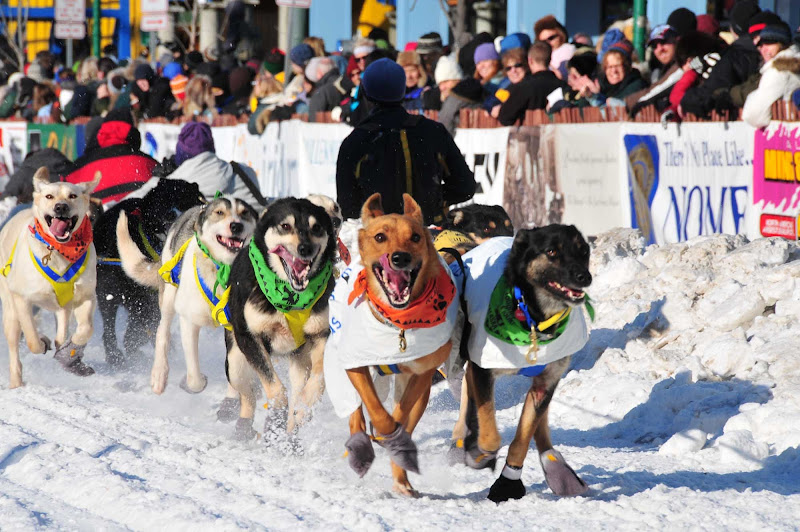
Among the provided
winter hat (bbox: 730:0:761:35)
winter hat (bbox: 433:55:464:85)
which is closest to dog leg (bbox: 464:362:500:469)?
winter hat (bbox: 730:0:761:35)

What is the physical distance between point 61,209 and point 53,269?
38 centimetres

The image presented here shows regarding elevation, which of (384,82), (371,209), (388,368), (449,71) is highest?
(449,71)

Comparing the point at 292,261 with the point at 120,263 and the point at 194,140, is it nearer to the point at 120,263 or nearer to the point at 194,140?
the point at 120,263

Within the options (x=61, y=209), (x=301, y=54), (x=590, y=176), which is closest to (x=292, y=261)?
(x=61, y=209)

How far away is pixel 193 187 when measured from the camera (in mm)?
7312

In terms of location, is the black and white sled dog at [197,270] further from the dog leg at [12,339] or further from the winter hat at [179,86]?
the winter hat at [179,86]

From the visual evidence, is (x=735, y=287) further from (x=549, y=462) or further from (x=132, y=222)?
(x=132, y=222)

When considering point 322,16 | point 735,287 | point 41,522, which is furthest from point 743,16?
point 322,16

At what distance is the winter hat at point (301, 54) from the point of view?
523 inches

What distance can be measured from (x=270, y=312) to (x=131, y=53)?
1251 inches

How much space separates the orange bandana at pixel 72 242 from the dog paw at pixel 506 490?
361cm

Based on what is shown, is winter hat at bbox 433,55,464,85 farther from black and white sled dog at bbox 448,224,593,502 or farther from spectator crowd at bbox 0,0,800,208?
black and white sled dog at bbox 448,224,593,502

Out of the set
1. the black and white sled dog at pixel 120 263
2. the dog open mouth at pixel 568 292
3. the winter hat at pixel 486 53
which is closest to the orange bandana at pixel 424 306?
the dog open mouth at pixel 568 292

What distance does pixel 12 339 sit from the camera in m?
6.88
